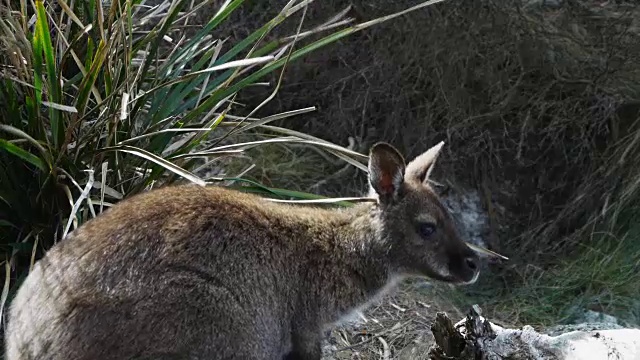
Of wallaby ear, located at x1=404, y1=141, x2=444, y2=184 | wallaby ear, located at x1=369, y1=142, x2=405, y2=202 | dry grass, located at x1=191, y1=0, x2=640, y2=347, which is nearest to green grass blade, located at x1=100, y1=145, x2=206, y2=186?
wallaby ear, located at x1=369, y1=142, x2=405, y2=202

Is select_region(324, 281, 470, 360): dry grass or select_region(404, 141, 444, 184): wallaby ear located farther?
select_region(324, 281, 470, 360): dry grass

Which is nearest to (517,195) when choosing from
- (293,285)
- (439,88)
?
(439,88)

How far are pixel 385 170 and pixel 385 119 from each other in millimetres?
2556

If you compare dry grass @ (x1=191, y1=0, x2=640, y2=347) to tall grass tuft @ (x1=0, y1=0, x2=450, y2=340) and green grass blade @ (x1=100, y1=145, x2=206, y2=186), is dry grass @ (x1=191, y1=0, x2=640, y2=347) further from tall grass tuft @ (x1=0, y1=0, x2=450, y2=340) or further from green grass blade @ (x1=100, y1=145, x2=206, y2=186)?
green grass blade @ (x1=100, y1=145, x2=206, y2=186)

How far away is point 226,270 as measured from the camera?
404cm

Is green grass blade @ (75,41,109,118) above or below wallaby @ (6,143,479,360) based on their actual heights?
above

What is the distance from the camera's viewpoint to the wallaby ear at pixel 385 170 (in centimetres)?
452

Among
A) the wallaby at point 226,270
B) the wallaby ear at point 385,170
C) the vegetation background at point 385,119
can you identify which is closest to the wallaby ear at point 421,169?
the wallaby at point 226,270

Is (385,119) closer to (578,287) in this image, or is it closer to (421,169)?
(578,287)

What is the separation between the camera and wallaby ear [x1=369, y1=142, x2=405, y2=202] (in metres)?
4.52

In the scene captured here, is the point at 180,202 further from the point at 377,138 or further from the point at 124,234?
the point at 377,138

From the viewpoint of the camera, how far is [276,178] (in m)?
6.75

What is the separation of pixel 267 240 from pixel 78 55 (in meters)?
1.53

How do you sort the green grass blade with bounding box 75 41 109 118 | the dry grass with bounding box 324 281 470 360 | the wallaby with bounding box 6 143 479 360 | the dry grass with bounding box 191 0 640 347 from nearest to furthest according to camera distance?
the wallaby with bounding box 6 143 479 360, the green grass blade with bounding box 75 41 109 118, the dry grass with bounding box 324 281 470 360, the dry grass with bounding box 191 0 640 347
